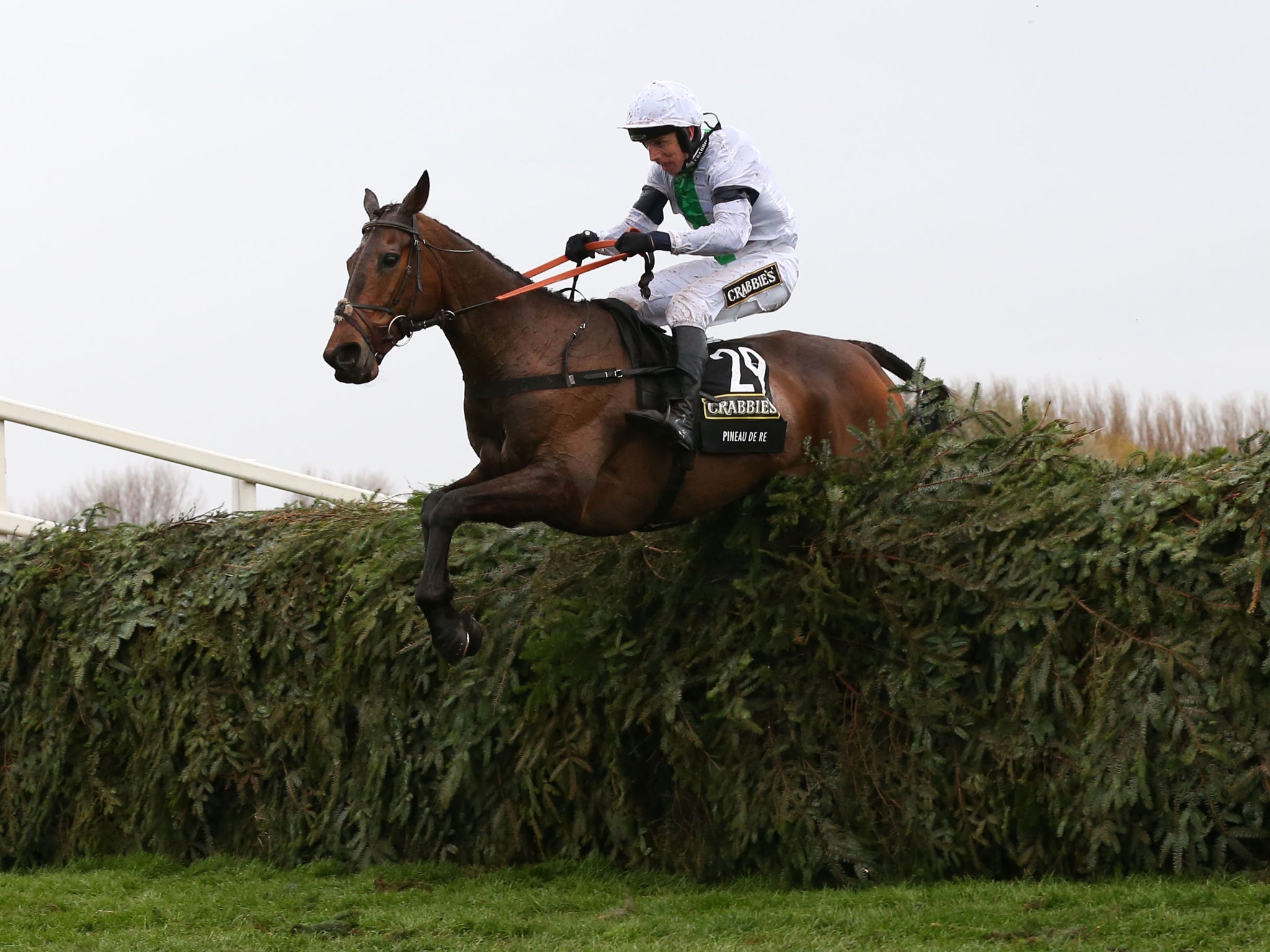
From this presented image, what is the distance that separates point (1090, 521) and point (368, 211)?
3454 mm

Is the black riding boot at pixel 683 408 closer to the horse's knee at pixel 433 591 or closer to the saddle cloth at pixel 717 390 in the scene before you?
the saddle cloth at pixel 717 390

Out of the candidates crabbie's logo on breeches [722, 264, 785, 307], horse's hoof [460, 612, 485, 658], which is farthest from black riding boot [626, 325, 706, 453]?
horse's hoof [460, 612, 485, 658]

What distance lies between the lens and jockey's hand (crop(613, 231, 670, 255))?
22.8 ft

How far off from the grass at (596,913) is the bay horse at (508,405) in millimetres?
1245

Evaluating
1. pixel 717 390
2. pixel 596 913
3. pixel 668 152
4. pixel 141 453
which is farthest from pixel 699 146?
pixel 141 453

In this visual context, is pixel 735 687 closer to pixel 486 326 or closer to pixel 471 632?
pixel 471 632

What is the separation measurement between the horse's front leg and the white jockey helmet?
172 cm

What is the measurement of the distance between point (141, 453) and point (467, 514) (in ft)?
17.2

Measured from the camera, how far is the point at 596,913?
6.64 metres

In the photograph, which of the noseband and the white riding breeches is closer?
the noseband

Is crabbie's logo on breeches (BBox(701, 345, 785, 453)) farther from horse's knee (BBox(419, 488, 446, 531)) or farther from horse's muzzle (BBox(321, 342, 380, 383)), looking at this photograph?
horse's muzzle (BBox(321, 342, 380, 383))

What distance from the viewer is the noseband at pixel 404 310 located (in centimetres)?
635

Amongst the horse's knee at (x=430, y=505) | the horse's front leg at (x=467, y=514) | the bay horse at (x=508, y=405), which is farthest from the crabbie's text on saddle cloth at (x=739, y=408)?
the horse's knee at (x=430, y=505)

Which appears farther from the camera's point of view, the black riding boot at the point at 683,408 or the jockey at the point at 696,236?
the jockey at the point at 696,236
